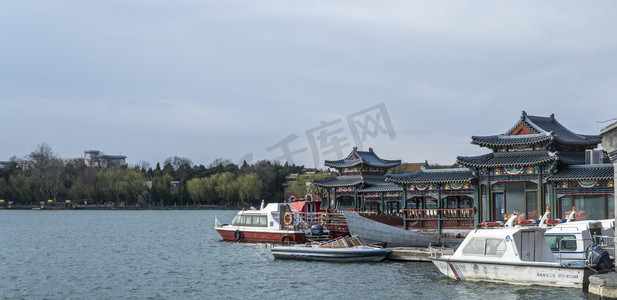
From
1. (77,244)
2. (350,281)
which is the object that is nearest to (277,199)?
(77,244)

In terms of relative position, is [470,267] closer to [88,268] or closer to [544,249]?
[544,249]

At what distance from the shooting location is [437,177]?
42969 millimetres

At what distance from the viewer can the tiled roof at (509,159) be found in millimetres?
37969

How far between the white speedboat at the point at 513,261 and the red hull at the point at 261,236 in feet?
62.1

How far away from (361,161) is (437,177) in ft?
45.5

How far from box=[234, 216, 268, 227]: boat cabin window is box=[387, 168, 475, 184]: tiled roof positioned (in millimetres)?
8434

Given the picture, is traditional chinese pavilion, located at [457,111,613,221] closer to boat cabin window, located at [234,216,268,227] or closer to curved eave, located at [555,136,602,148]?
curved eave, located at [555,136,602,148]

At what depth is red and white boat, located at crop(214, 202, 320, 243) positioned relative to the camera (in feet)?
146

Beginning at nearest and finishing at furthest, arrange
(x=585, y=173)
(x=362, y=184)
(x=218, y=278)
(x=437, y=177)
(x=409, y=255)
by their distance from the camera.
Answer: (x=218, y=278)
(x=409, y=255)
(x=585, y=173)
(x=437, y=177)
(x=362, y=184)

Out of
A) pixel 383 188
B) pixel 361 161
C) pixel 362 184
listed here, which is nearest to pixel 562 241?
pixel 383 188

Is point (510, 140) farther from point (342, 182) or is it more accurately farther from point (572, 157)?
point (342, 182)

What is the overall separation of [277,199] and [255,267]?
339 ft

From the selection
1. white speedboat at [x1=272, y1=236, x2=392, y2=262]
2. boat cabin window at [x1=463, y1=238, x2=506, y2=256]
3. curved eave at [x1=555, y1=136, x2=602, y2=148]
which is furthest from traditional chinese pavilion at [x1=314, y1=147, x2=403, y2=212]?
boat cabin window at [x1=463, y1=238, x2=506, y2=256]

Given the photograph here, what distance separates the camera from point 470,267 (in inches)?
1006
